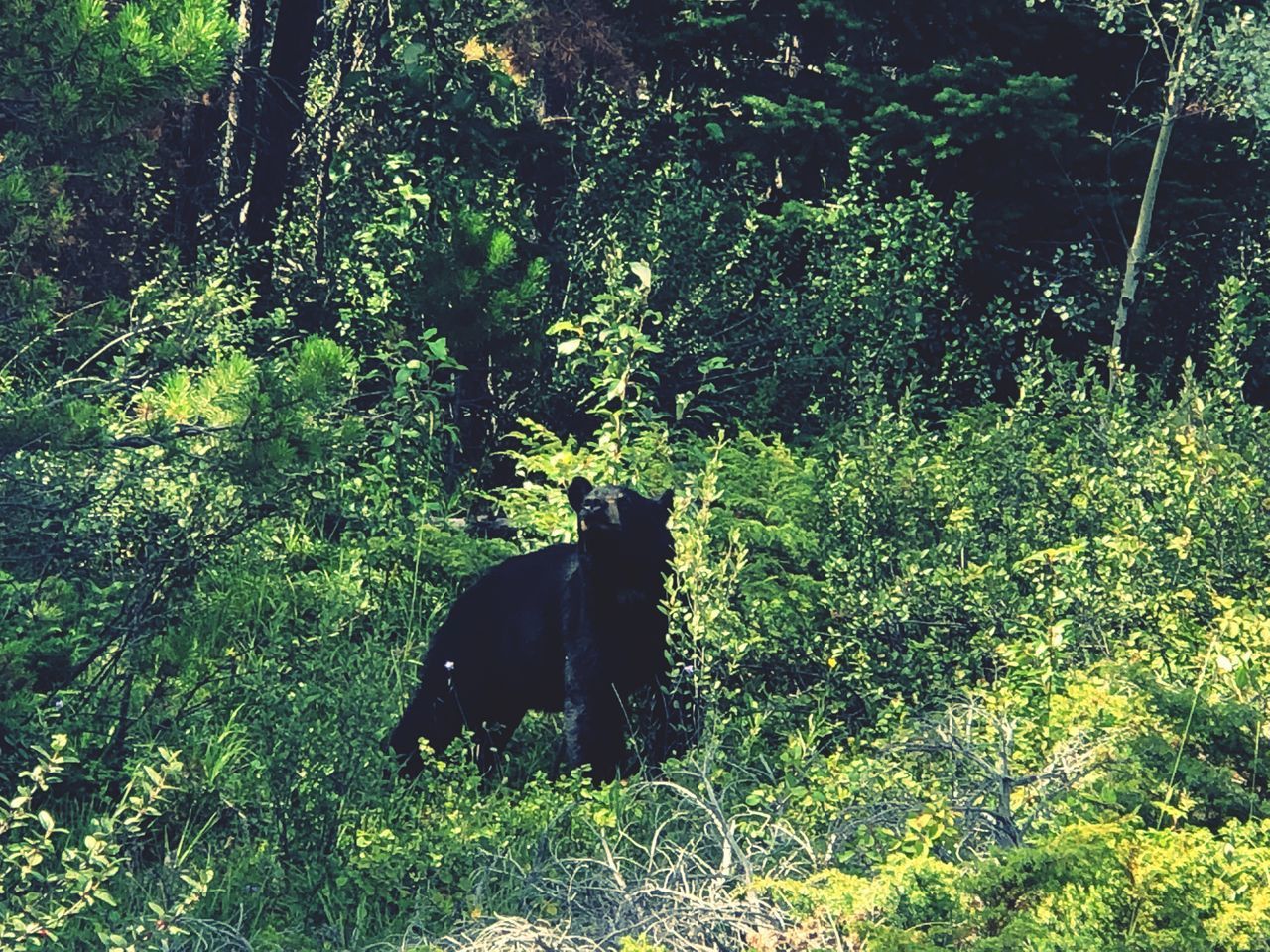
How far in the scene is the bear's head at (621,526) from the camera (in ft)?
20.5

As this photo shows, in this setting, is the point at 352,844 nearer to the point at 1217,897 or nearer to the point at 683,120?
the point at 1217,897

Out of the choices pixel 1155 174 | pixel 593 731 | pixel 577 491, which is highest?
pixel 1155 174

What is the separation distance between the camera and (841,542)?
739cm

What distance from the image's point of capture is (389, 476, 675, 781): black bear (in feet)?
20.7

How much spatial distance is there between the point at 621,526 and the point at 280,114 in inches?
276

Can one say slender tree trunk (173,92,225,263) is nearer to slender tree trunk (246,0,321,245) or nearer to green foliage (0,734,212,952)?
slender tree trunk (246,0,321,245)

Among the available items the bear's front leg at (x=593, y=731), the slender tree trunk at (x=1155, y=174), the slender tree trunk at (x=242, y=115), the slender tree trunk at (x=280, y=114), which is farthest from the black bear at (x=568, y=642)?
the slender tree trunk at (x=242, y=115)

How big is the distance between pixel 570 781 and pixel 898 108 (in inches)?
222

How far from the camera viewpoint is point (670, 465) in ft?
27.9

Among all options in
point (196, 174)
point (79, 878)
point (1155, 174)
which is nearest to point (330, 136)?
point (196, 174)

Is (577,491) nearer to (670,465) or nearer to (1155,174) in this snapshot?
(670,465)

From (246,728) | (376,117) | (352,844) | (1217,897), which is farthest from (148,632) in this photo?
(376,117)

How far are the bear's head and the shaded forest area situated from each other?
24 centimetres

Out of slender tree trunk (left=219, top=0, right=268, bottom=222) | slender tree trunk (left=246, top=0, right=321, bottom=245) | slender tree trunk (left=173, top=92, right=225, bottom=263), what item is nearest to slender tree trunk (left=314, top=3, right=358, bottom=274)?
slender tree trunk (left=246, top=0, right=321, bottom=245)
